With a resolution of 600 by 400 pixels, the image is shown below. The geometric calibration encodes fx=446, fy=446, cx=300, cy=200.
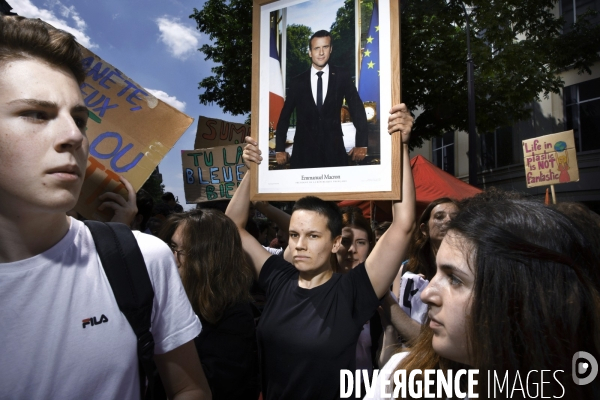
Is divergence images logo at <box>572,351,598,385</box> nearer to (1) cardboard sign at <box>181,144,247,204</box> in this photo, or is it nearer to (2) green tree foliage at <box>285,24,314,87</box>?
(2) green tree foliage at <box>285,24,314,87</box>

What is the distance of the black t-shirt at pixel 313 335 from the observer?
222 centimetres

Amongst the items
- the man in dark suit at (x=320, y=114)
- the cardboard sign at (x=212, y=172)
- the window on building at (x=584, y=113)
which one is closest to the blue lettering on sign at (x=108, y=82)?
the man in dark suit at (x=320, y=114)

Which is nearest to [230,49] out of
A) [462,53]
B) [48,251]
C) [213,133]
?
[462,53]

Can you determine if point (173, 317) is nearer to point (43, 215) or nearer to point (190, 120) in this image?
point (43, 215)

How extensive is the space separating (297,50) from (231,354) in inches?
67.1

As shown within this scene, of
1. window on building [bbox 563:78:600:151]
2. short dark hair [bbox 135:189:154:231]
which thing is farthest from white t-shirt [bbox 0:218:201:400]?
window on building [bbox 563:78:600:151]

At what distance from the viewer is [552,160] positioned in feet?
22.1

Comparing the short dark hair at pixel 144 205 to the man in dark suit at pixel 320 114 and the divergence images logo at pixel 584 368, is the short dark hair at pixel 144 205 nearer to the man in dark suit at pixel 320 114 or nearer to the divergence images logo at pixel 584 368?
the man in dark suit at pixel 320 114

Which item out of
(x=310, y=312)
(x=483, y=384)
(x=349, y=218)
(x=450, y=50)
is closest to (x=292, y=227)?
(x=310, y=312)

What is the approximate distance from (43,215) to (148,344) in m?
0.49

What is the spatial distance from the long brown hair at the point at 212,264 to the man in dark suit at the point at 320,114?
2.37 feet

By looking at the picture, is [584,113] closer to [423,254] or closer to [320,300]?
[423,254]

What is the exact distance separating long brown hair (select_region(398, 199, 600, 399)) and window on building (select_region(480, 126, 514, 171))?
59.1 feet

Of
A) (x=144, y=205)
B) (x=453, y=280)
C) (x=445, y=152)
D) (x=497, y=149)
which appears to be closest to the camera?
(x=453, y=280)
